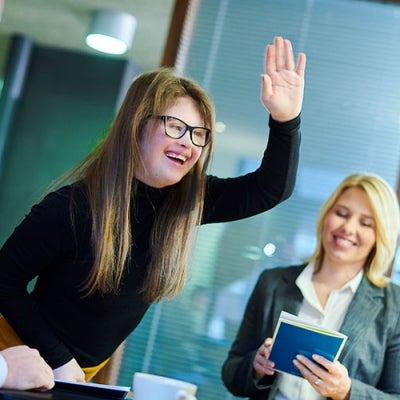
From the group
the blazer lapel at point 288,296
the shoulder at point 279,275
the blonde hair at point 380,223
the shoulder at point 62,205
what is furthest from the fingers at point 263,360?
the shoulder at point 62,205

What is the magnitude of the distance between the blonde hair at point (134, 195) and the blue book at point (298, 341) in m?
0.30

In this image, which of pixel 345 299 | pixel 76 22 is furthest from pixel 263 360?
pixel 76 22

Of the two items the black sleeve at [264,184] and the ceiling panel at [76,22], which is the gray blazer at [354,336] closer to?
the black sleeve at [264,184]

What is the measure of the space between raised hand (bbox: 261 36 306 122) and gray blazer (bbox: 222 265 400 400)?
0.81 metres

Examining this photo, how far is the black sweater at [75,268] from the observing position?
1.58 m

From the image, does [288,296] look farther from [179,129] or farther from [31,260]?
[31,260]

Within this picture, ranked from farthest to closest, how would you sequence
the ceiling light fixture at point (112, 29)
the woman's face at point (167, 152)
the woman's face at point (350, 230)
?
the ceiling light fixture at point (112, 29)
the woman's face at point (350, 230)
the woman's face at point (167, 152)

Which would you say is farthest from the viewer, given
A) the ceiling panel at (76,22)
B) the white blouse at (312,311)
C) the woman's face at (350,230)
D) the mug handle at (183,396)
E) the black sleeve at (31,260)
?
the ceiling panel at (76,22)

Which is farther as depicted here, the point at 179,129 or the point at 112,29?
the point at 112,29

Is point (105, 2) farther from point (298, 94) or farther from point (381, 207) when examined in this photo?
point (298, 94)

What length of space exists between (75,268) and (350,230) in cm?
102

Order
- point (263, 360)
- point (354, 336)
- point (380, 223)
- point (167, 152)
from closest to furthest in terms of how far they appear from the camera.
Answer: point (167, 152) < point (263, 360) < point (354, 336) < point (380, 223)

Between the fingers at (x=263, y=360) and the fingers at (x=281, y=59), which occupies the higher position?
the fingers at (x=281, y=59)

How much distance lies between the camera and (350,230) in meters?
2.30
